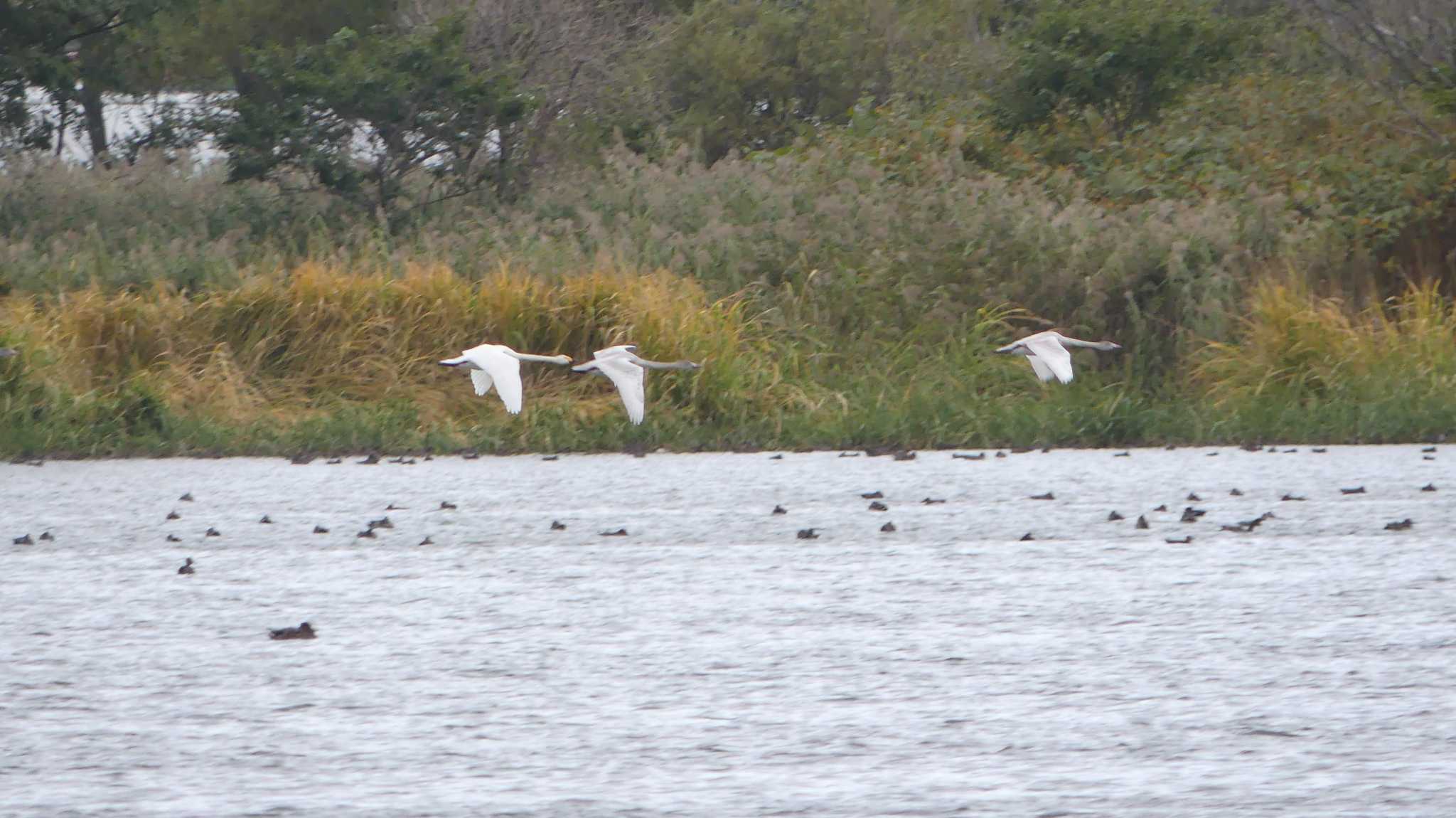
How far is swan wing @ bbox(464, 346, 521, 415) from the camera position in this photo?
9.82 m

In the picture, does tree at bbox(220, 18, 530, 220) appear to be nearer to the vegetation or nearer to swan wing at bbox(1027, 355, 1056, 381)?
the vegetation

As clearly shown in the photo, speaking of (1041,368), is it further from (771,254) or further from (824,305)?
(771,254)

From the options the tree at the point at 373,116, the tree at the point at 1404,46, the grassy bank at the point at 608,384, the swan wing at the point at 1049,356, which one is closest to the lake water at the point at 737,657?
the swan wing at the point at 1049,356

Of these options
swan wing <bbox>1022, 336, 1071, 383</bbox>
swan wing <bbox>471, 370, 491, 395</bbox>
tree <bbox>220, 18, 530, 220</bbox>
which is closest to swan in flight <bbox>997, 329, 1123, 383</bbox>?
swan wing <bbox>1022, 336, 1071, 383</bbox>

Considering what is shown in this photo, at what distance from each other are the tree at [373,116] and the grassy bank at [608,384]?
12.6ft

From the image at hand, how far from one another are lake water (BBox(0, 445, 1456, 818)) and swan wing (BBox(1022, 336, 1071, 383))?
3.65 ft

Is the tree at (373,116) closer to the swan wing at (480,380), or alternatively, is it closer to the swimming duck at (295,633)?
the swan wing at (480,380)

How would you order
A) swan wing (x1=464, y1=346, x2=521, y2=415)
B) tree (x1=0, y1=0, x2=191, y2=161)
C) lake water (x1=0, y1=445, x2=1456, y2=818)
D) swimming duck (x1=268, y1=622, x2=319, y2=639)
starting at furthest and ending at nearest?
1. tree (x1=0, y1=0, x2=191, y2=161)
2. swan wing (x1=464, y1=346, x2=521, y2=415)
3. swimming duck (x1=268, y1=622, x2=319, y2=639)
4. lake water (x1=0, y1=445, x2=1456, y2=818)

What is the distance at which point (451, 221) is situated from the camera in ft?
58.2

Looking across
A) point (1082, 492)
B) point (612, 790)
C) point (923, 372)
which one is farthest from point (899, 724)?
point (923, 372)

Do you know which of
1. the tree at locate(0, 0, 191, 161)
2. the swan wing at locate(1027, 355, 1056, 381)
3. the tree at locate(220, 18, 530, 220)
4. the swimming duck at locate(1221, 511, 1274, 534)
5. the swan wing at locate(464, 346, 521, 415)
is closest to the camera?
the swimming duck at locate(1221, 511, 1274, 534)

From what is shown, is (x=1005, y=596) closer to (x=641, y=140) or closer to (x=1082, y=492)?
(x=1082, y=492)

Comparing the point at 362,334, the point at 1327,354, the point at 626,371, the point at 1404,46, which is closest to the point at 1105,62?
the point at 1404,46

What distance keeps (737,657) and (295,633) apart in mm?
1245
